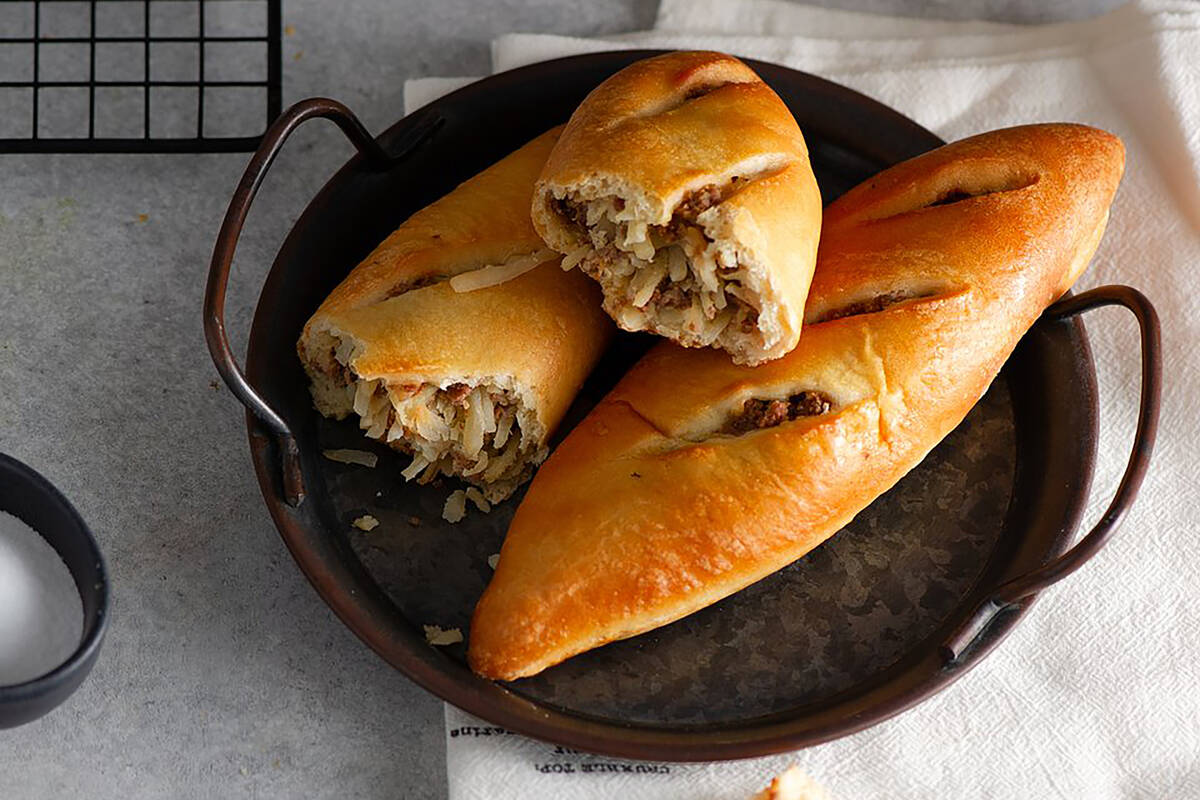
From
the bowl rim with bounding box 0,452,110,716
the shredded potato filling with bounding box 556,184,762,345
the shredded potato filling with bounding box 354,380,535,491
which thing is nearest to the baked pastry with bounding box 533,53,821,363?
the shredded potato filling with bounding box 556,184,762,345

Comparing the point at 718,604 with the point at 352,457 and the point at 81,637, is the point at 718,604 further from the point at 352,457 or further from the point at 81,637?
the point at 81,637

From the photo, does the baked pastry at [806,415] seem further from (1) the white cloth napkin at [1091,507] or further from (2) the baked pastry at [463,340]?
(1) the white cloth napkin at [1091,507]

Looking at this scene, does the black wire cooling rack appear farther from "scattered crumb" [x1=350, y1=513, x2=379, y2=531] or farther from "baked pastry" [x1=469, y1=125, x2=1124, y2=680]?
"baked pastry" [x1=469, y1=125, x2=1124, y2=680]

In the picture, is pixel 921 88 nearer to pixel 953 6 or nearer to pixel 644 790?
pixel 953 6

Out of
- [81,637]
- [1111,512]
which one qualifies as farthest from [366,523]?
[1111,512]

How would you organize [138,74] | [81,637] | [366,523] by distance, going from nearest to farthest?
[81,637] < [366,523] < [138,74]

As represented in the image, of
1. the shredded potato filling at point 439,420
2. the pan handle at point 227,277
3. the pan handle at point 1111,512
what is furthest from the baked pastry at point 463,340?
the pan handle at point 1111,512
